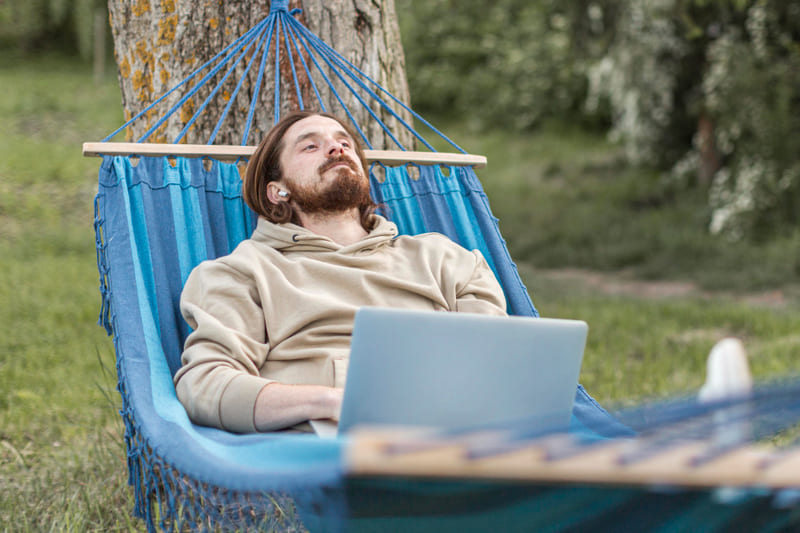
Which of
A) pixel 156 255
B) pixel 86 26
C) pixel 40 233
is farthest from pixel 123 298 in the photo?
pixel 86 26

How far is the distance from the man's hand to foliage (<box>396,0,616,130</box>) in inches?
409

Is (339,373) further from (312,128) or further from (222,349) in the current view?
(312,128)

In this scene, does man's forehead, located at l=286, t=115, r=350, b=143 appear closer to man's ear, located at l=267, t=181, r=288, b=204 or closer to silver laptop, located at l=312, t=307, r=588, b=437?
man's ear, located at l=267, t=181, r=288, b=204

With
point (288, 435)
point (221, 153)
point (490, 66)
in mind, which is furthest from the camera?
point (490, 66)

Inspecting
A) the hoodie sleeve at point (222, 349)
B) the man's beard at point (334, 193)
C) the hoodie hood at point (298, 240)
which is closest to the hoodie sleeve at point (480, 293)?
the hoodie hood at point (298, 240)

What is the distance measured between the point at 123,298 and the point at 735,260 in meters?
5.90

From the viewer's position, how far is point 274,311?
183 cm

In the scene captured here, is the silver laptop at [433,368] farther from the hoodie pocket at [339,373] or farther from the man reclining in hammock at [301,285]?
the hoodie pocket at [339,373]

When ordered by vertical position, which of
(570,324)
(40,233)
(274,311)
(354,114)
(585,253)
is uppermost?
(354,114)

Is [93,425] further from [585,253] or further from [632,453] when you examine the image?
[585,253]

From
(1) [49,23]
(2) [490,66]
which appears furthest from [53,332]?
(2) [490,66]

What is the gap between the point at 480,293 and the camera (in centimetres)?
205

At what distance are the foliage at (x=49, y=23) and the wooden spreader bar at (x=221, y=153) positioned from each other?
10138 mm

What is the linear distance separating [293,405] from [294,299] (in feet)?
1.19
